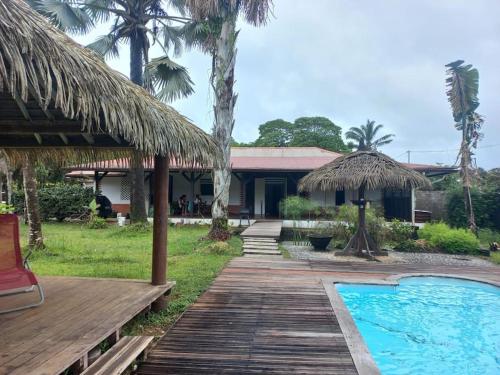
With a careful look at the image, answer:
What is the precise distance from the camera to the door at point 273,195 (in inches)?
821

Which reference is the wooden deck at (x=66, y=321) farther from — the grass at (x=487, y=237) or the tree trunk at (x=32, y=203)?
the grass at (x=487, y=237)

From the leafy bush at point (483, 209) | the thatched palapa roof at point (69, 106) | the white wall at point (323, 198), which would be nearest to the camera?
the thatched palapa roof at point (69, 106)

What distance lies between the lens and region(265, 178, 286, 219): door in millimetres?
20844

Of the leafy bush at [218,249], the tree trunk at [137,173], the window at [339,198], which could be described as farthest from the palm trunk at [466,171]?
the tree trunk at [137,173]

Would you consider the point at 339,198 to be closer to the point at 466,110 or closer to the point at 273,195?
the point at 273,195

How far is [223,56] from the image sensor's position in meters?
11.5

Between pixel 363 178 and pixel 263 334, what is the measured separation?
7128mm

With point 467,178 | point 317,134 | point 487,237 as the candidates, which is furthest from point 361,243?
point 317,134

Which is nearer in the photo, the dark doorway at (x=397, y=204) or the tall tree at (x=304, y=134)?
the dark doorway at (x=397, y=204)

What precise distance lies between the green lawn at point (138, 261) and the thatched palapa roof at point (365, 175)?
342 cm

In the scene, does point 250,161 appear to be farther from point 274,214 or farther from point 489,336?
point 489,336

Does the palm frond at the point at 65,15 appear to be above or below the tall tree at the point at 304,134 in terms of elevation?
below

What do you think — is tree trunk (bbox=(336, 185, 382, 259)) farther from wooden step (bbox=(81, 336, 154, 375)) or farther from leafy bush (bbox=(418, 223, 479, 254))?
wooden step (bbox=(81, 336, 154, 375))

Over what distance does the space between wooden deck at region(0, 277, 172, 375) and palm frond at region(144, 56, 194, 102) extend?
10.1m
